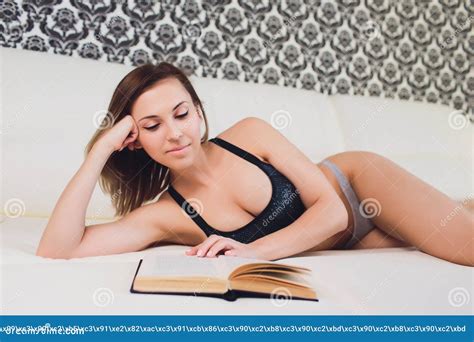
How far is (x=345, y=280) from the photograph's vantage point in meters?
0.93

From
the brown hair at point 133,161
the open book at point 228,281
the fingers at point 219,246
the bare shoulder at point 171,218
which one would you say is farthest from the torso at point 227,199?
the open book at point 228,281

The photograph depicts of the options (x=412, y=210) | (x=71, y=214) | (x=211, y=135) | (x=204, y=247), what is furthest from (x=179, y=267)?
(x=211, y=135)

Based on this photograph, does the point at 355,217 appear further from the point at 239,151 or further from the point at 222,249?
the point at 222,249

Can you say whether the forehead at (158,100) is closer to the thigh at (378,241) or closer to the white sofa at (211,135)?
the white sofa at (211,135)

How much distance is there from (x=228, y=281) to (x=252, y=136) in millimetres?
647

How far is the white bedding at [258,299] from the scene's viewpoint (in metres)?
0.77

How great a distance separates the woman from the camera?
45.8 inches

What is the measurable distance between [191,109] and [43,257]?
0.49 m

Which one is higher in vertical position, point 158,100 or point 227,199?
point 158,100

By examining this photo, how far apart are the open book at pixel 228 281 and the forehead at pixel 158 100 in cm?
44

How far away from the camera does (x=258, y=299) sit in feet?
2.68

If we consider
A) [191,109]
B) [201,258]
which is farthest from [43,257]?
[191,109]
